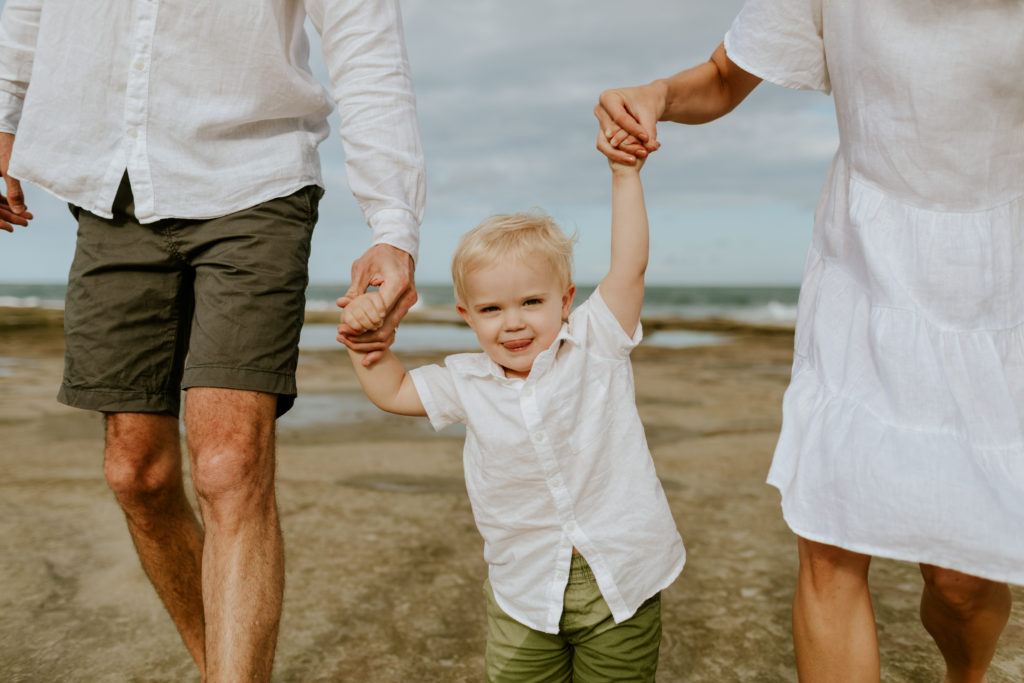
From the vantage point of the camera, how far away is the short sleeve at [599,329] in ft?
6.15

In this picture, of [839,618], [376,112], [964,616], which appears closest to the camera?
[839,618]

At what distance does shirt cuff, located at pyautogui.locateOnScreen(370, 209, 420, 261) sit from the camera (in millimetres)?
2033

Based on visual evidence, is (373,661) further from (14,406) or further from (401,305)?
(14,406)

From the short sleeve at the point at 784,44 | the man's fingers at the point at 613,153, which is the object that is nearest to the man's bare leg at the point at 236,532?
the man's fingers at the point at 613,153

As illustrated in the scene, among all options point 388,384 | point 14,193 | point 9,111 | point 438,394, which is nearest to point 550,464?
point 438,394

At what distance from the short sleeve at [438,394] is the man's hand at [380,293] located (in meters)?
0.11

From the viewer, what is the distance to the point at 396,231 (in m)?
2.05

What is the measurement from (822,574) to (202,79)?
176 centimetres

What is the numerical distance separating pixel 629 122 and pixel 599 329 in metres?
0.44

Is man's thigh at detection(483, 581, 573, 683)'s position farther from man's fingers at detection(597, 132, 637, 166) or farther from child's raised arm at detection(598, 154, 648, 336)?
man's fingers at detection(597, 132, 637, 166)

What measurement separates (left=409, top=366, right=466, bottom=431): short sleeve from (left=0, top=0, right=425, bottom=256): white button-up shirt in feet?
1.05

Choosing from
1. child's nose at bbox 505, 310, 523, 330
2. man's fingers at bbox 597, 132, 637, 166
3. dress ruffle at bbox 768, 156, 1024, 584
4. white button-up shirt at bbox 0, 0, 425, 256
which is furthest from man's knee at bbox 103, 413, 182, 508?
dress ruffle at bbox 768, 156, 1024, 584

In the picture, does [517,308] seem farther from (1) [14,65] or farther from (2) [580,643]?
(1) [14,65]

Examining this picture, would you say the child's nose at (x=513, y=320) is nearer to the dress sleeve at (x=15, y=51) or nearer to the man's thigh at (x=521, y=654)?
the man's thigh at (x=521, y=654)
